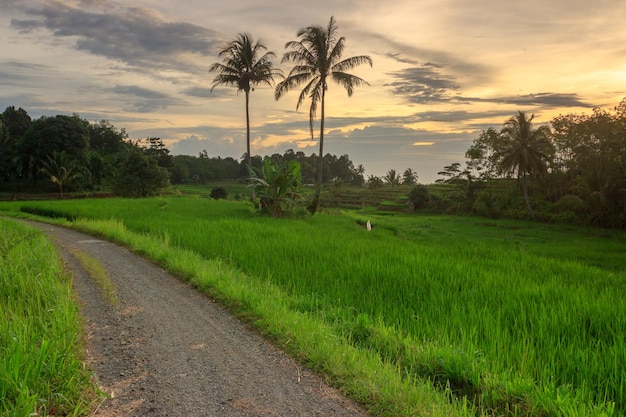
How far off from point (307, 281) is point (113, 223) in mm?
9834

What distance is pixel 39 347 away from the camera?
3.81m

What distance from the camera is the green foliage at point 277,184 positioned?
20.2 metres

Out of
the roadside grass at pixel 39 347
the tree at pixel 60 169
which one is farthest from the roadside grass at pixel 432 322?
the tree at pixel 60 169

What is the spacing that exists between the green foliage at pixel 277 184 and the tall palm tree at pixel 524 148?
26404 mm

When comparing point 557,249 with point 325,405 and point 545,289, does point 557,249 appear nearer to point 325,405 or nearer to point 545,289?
point 545,289

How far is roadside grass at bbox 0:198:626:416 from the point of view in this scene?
136 inches

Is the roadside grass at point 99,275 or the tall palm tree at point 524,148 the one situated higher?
the tall palm tree at point 524,148

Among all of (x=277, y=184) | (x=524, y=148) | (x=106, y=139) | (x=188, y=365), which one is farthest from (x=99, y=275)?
(x=106, y=139)

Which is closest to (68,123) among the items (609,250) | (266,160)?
(266,160)

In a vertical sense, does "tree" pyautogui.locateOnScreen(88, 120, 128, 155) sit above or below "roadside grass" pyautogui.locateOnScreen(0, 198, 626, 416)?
above

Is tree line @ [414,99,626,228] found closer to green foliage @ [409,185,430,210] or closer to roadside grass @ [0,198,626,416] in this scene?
green foliage @ [409,185,430,210]

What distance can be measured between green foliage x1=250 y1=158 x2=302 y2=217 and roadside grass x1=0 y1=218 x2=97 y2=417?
14121 millimetres

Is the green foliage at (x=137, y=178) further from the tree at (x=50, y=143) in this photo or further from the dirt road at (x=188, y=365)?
the dirt road at (x=188, y=365)

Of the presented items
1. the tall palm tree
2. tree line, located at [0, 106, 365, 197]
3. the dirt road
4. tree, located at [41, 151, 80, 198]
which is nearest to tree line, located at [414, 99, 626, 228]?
the tall palm tree
